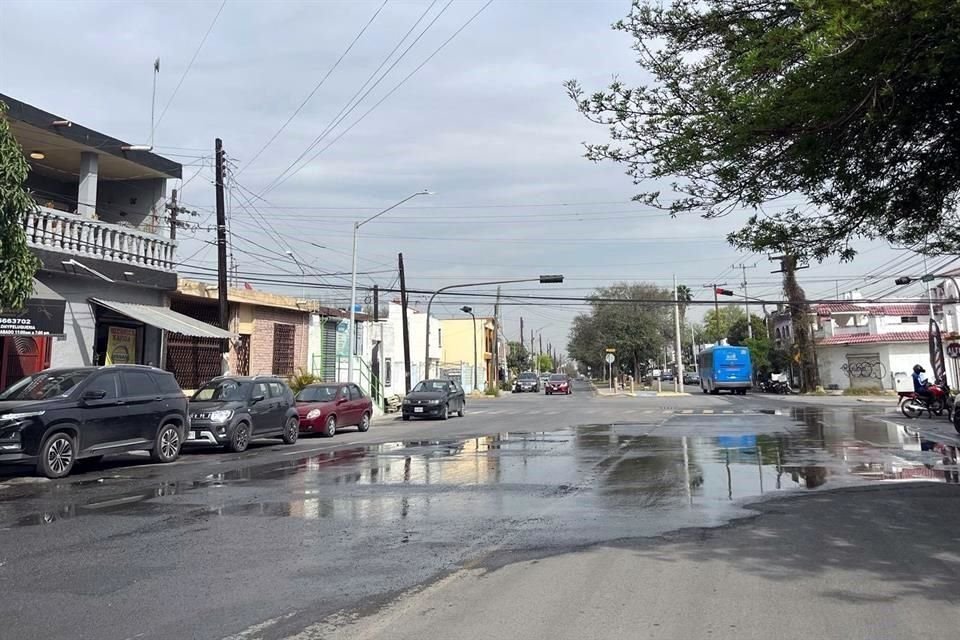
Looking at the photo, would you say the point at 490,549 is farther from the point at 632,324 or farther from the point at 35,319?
the point at 632,324

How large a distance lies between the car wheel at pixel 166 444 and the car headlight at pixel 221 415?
168 centimetres

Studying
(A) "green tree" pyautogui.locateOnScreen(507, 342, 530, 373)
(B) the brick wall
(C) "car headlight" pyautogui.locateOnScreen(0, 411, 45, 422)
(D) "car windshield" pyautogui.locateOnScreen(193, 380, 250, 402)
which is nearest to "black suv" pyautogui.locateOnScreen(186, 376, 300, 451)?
(D) "car windshield" pyautogui.locateOnScreen(193, 380, 250, 402)

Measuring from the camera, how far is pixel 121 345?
2153 cm

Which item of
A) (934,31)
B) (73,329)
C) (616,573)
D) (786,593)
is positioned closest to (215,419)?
(73,329)

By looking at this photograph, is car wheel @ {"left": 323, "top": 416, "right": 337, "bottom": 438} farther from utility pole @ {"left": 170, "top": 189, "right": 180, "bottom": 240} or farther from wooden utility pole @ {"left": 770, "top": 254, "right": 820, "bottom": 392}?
wooden utility pole @ {"left": 770, "top": 254, "right": 820, "bottom": 392}

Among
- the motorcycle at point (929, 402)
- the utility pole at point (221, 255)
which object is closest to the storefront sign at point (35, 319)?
the utility pole at point (221, 255)

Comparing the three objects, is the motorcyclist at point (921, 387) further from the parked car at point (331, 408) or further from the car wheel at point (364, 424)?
the parked car at point (331, 408)

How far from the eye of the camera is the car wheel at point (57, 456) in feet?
39.5

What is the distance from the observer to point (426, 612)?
5.31 meters

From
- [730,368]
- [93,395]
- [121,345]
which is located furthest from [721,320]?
[93,395]

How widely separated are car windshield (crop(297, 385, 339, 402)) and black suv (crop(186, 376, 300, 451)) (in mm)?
2986

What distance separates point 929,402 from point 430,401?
17090mm

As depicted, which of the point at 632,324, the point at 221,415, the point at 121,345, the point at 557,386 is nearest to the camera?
the point at 221,415

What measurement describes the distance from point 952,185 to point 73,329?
1872 cm
